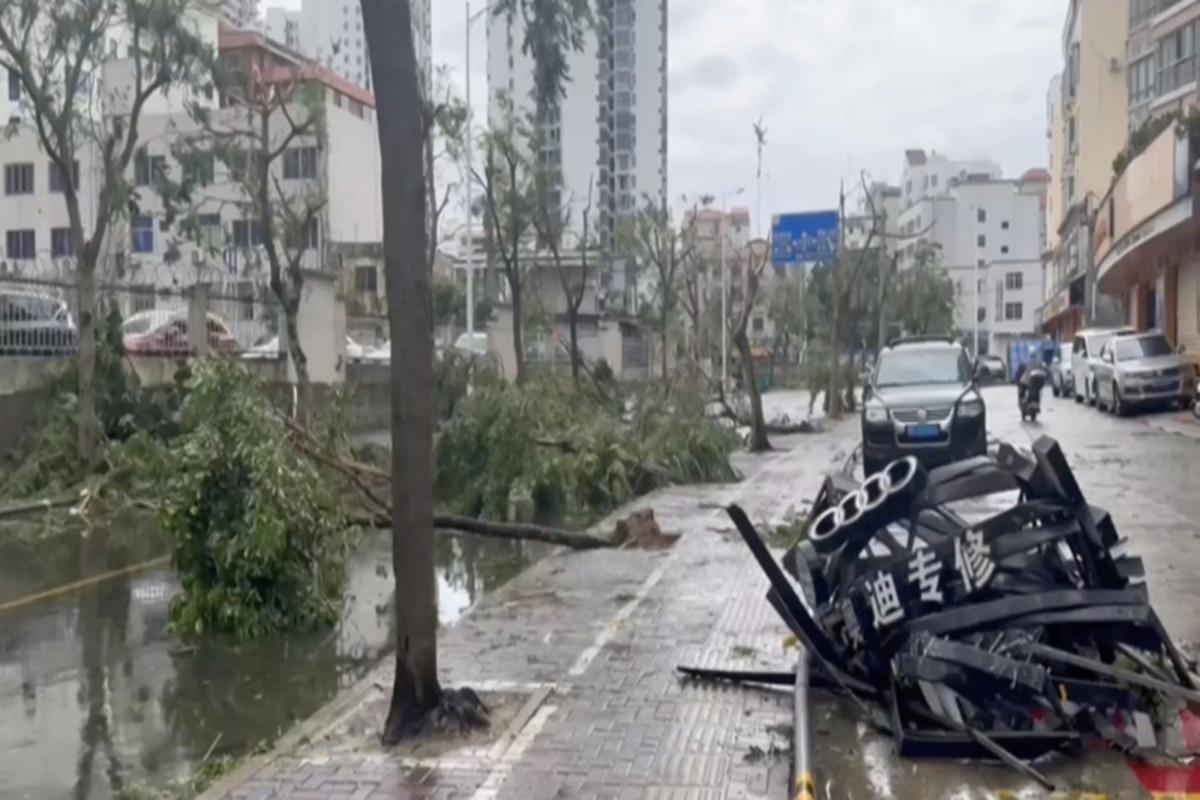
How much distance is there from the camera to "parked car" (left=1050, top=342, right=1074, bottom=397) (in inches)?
1873

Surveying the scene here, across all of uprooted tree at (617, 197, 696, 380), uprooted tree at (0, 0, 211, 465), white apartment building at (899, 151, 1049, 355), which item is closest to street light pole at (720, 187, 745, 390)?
uprooted tree at (617, 197, 696, 380)

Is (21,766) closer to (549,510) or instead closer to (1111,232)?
(549,510)

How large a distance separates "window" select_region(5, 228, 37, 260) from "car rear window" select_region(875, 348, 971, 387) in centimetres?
4061

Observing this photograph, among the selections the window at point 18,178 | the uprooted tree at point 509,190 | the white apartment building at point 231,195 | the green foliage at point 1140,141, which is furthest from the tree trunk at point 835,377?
the window at point 18,178

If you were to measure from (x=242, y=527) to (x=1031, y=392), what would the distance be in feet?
85.4

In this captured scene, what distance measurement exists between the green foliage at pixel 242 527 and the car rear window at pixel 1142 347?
2918cm

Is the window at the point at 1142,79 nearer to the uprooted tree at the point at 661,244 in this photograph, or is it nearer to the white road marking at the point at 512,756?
the uprooted tree at the point at 661,244

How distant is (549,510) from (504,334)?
22.7 m

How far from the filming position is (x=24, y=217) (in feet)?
176

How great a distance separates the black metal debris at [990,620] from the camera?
22.9 feet

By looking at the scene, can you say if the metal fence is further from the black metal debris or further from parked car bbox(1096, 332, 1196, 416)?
parked car bbox(1096, 332, 1196, 416)

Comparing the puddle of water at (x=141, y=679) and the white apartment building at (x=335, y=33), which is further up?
the white apartment building at (x=335, y=33)

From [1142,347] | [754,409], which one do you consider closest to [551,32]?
[754,409]

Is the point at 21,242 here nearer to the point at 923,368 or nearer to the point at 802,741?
the point at 923,368
